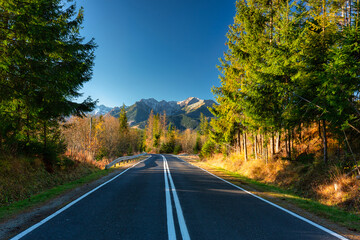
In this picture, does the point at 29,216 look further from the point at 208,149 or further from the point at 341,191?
the point at 208,149

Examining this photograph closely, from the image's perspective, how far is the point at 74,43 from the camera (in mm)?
9938

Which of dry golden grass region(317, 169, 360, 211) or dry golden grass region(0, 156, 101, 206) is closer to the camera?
dry golden grass region(317, 169, 360, 211)

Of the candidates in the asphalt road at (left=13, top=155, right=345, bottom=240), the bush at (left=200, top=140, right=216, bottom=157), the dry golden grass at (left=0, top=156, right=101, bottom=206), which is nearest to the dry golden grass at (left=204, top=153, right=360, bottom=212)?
the asphalt road at (left=13, top=155, right=345, bottom=240)

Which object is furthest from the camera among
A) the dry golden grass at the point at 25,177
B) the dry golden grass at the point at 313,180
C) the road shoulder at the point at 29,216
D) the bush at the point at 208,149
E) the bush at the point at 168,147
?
the bush at the point at 168,147

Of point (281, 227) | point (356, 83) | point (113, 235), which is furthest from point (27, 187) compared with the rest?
point (356, 83)

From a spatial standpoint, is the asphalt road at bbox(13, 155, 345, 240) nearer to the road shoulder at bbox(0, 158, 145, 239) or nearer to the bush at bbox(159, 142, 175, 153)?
the road shoulder at bbox(0, 158, 145, 239)

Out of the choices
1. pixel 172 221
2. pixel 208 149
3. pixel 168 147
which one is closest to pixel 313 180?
pixel 172 221

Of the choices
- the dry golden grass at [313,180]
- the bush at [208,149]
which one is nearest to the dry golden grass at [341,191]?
the dry golden grass at [313,180]

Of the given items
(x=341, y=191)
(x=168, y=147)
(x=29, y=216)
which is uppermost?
(x=29, y=216)

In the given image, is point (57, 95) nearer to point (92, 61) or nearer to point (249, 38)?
point (92, 61)

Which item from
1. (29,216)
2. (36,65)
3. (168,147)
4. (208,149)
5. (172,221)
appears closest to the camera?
(172,221)

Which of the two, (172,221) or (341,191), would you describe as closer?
(172,221)

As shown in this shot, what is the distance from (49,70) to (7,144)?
4.39 m

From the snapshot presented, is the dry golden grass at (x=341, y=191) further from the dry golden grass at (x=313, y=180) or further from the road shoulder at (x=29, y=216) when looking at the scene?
the road shoulder at (x=29, y=216)
